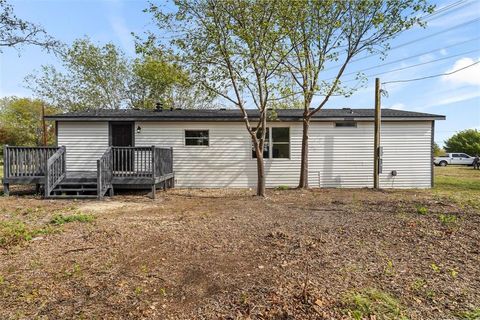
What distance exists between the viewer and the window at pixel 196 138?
38.8ft

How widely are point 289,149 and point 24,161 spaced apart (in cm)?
887

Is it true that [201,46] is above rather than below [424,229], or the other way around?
above

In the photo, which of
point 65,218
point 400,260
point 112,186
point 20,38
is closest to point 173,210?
point 65,218

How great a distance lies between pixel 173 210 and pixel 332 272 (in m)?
4.76

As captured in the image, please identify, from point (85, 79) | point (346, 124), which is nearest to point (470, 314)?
point (346, 124)

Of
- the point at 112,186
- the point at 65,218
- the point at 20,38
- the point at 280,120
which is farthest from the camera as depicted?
the point at 280,120

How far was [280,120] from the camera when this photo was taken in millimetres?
11578

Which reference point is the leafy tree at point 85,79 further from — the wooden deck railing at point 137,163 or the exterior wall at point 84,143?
the wooden deck railing at point 137,163

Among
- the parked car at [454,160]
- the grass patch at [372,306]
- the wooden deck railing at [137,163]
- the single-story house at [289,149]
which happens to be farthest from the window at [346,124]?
the parked car at [454,160]

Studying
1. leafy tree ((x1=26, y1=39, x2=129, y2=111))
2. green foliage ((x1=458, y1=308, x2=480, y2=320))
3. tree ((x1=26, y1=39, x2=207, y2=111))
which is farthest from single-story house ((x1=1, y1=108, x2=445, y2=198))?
leafy tree ((x1=26, y1=39, x2=129, y2=111))

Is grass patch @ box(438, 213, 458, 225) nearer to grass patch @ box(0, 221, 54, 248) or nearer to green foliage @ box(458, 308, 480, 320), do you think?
green foliage @ box(458, 308, 480, 320)

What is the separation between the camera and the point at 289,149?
11891mm

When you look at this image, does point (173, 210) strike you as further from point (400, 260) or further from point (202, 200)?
point (400, 260)

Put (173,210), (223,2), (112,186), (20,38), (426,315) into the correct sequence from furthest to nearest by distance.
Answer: (112,186), (223,2), (173,210), (20,38), (426,315)
